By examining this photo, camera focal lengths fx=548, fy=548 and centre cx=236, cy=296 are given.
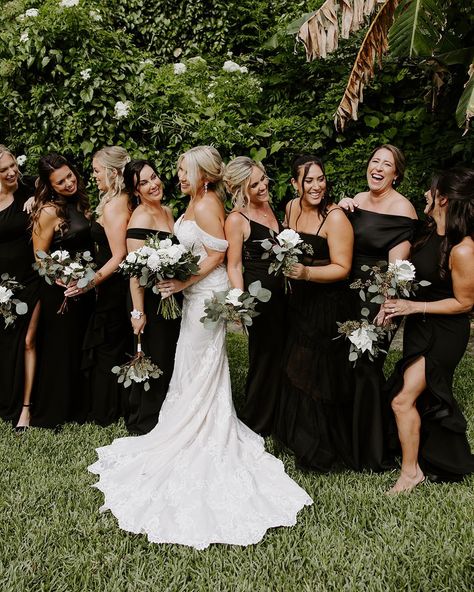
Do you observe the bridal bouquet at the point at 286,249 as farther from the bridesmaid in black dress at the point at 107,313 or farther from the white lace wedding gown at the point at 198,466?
the bridesmaid in black dress at the point at 107,313

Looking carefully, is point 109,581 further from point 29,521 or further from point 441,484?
point 441,484

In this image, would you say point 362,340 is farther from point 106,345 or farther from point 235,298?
point 106,345

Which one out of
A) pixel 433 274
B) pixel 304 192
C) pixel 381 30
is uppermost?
pixel 381 30

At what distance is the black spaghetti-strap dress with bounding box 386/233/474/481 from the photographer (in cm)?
391

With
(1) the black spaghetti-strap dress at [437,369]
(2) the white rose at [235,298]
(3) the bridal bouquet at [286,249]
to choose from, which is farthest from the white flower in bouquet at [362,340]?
(2) the white rose at [235,298]

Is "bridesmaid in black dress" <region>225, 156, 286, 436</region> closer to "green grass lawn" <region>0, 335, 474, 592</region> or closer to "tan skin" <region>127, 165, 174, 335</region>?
"tan skin" <region>127, 165, 174, 335</region>

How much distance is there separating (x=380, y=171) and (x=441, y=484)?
2397 mm

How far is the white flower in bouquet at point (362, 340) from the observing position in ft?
12.9

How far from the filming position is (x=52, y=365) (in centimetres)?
532

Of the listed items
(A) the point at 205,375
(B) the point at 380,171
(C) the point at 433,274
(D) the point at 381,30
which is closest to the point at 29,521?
(A) the point at 205,375

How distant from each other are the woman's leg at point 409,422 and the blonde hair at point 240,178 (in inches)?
72.9

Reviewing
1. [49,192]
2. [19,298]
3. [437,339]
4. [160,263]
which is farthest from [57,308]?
[437,339]

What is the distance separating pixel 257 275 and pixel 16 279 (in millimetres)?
2357

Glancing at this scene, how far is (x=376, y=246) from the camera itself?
4.23 meters
